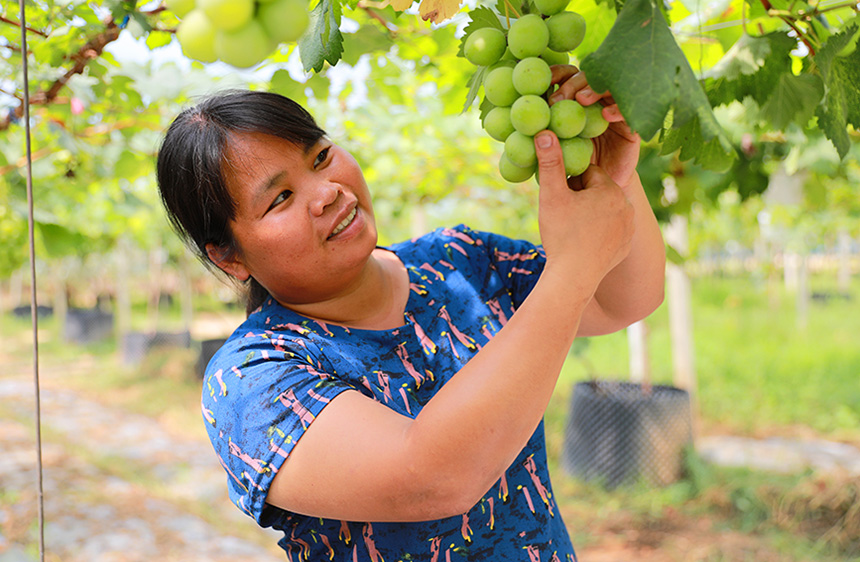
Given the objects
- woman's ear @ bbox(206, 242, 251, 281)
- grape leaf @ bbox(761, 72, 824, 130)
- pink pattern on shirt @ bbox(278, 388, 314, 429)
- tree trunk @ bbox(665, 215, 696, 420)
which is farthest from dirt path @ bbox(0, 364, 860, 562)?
pink pattern on shirt @ bbox(278, 388, 314, 429)

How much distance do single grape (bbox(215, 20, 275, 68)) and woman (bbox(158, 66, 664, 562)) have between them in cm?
30

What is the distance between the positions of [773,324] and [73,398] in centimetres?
926

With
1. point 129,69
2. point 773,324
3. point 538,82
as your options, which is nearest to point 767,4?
point 538,82

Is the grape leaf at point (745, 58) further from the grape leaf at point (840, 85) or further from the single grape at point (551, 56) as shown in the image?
the single grape at point (551, 56)

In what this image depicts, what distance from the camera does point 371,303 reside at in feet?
3.33

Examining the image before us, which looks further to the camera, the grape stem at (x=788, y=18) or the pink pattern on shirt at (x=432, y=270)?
the pink pattern on shirt at (x=432, y=270)

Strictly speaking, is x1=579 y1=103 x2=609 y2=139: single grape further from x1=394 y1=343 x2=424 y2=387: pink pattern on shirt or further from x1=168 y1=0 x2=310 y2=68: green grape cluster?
x1=394 y1=343 x2=424 y2=387: pink pattern on shirt

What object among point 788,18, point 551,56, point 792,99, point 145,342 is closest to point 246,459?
point 551,56

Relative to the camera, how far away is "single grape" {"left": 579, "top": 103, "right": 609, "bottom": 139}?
2.14ft

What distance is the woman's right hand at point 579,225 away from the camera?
669mm

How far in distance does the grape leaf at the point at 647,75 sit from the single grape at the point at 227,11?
32cm

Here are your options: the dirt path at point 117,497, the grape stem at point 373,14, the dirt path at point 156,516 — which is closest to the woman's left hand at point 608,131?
the grape stem at point 373,14

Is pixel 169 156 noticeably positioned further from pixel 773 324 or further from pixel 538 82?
pixel 773 324

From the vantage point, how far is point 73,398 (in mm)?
7008
